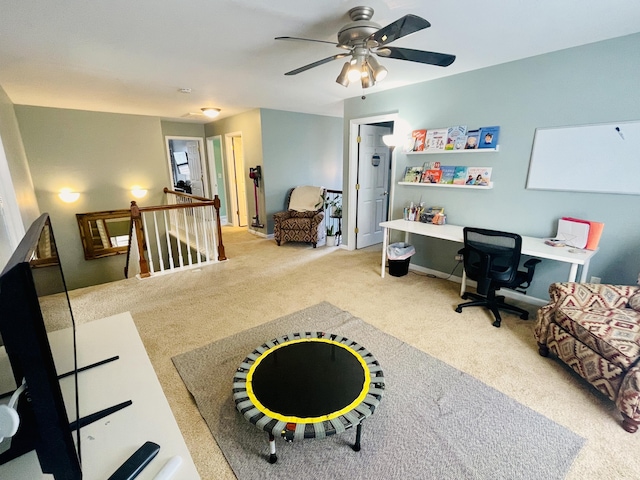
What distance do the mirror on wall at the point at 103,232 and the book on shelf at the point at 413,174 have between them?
462cm

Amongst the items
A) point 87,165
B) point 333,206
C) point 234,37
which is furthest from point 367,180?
point 87,165

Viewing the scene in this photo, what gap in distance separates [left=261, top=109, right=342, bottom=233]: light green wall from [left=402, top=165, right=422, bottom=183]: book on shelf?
2623 millimetres

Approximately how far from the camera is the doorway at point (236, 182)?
649 centimetres

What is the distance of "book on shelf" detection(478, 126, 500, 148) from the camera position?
306 cm

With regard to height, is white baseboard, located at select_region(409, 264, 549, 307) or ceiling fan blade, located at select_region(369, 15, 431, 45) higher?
ceiling fan blade, located at select_region(369, 15, 431, 45)

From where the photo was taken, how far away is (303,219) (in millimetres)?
5137

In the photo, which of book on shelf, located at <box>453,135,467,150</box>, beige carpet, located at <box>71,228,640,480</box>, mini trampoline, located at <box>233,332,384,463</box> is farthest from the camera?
book on shelf, located at <box>453,135,467,150</box>

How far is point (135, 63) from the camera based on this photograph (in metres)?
2.75

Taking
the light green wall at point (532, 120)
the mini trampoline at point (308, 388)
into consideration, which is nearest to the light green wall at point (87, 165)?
the light green wall at point (532, 120)

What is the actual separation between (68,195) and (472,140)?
6.18m

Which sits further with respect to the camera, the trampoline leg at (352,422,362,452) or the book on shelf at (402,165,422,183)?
the book on shelf at (402,165,422,183)

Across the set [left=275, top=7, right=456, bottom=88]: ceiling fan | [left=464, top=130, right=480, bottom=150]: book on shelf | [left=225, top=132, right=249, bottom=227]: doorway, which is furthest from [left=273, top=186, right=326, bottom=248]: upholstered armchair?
[left=275, top=7, right=456, bottom=88]: ceiling fan

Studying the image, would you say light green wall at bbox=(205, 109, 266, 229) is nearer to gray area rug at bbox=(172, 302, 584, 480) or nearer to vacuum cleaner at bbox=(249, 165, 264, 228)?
vacuum cleaner at bbox=(249, 165, 264, 228)

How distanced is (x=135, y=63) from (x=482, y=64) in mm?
3406
